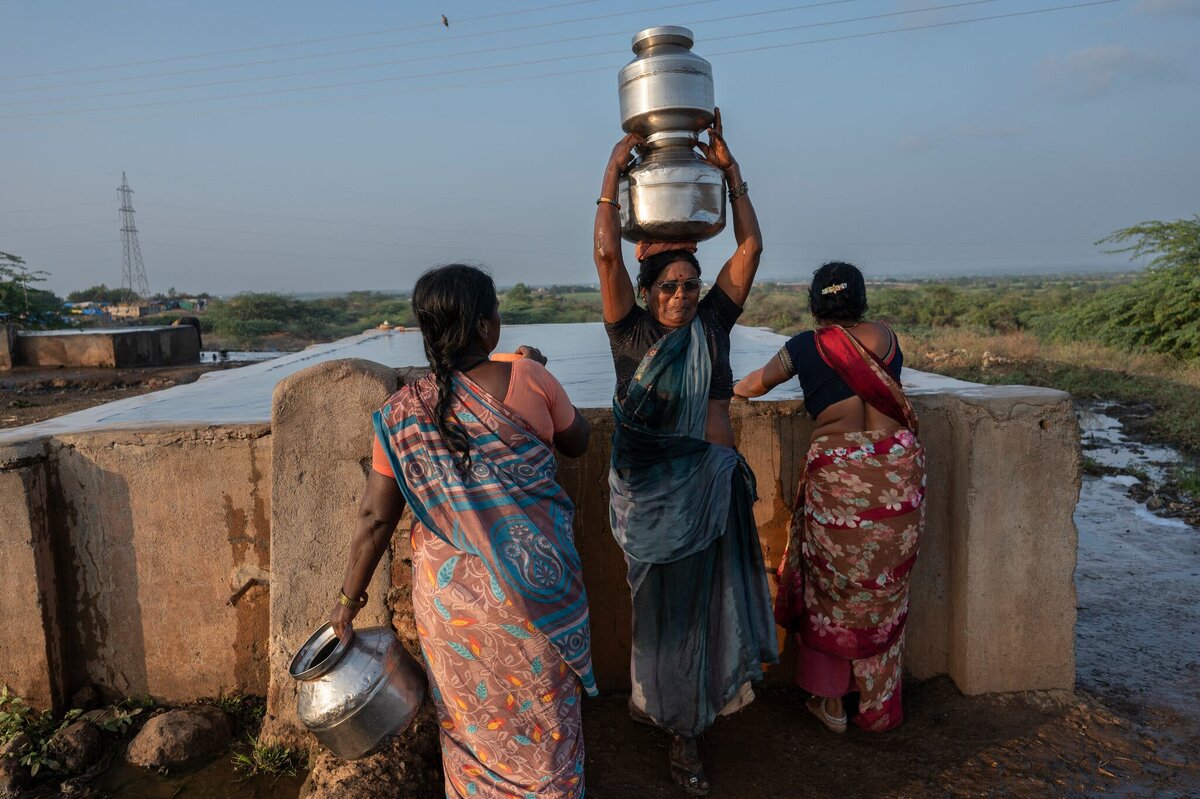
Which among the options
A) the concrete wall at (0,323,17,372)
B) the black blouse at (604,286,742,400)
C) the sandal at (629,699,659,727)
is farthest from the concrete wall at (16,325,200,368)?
the black blouse at (604,286,742,400)

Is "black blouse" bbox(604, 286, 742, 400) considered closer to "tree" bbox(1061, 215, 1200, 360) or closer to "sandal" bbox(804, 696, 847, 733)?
"sandal" bbox(804, 696, 847, 733)

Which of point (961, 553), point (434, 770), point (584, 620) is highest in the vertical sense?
point (584, 620)

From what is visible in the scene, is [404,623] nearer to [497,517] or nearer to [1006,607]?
[497,517]

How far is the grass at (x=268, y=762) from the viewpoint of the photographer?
248 cm

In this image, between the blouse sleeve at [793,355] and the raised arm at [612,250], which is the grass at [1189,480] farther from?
the raised arm at [612,250]

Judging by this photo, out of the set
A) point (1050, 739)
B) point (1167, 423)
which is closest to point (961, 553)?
point (1050, 739)

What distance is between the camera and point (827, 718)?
9.00ft

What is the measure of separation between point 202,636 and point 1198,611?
4.61 m

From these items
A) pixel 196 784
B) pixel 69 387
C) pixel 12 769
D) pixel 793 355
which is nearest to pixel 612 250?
pixel 793 355

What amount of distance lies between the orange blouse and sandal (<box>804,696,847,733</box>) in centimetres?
160

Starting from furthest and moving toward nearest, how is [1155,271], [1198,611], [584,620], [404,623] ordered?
[1155,271] → [1198,611] → [404,623] → [584,620]

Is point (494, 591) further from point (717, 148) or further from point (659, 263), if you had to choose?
point (717, 148)

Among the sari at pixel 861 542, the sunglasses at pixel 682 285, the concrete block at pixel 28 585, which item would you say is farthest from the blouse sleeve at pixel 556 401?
the concrete block at pixel 28 585

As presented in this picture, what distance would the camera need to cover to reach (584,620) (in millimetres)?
1911
